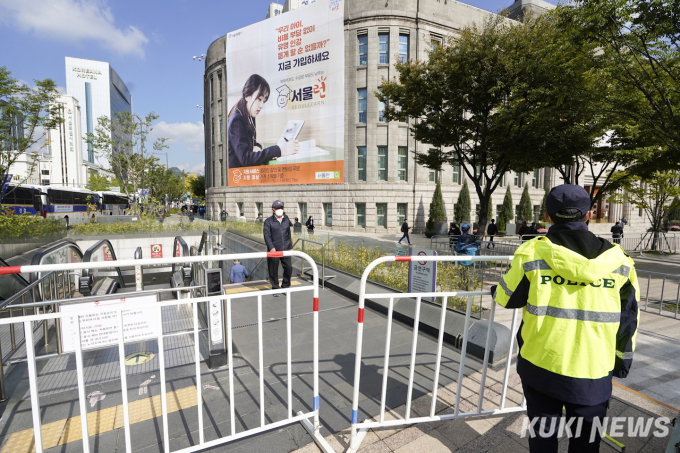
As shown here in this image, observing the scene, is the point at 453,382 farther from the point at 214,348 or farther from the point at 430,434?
the point at 214,348

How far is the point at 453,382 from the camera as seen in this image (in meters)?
3.65

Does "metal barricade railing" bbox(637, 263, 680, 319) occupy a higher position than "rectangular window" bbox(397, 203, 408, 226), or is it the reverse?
"rectangular window" bbox(397, 203, 408, 226)

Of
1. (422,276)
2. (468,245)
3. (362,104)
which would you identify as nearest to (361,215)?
(362,104)

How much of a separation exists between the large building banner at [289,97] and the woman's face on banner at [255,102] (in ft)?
0.27

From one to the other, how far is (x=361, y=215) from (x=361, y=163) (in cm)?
402

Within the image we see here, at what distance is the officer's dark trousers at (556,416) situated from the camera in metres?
1.93

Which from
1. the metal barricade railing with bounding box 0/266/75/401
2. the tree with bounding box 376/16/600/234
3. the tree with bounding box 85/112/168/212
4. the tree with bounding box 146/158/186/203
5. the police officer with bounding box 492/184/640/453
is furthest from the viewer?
the tree with bounding box 146/158/186/203

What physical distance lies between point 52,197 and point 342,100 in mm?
26460

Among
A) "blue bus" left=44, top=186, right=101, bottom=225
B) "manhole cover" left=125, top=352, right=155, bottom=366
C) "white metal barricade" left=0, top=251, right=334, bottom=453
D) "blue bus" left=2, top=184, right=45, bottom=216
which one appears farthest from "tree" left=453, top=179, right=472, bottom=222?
"blue bus" left=2, top=184, right=45, bottom=216

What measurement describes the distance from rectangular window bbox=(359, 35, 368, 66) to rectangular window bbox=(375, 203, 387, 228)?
35.5 ft

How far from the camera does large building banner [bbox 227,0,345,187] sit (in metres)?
24.9

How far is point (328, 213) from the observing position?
26469mm

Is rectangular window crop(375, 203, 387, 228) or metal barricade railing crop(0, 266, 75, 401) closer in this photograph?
metal barricade railing crop(0, 266, 75, 401)

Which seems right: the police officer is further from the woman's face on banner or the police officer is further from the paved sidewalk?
the woman's face on banner
